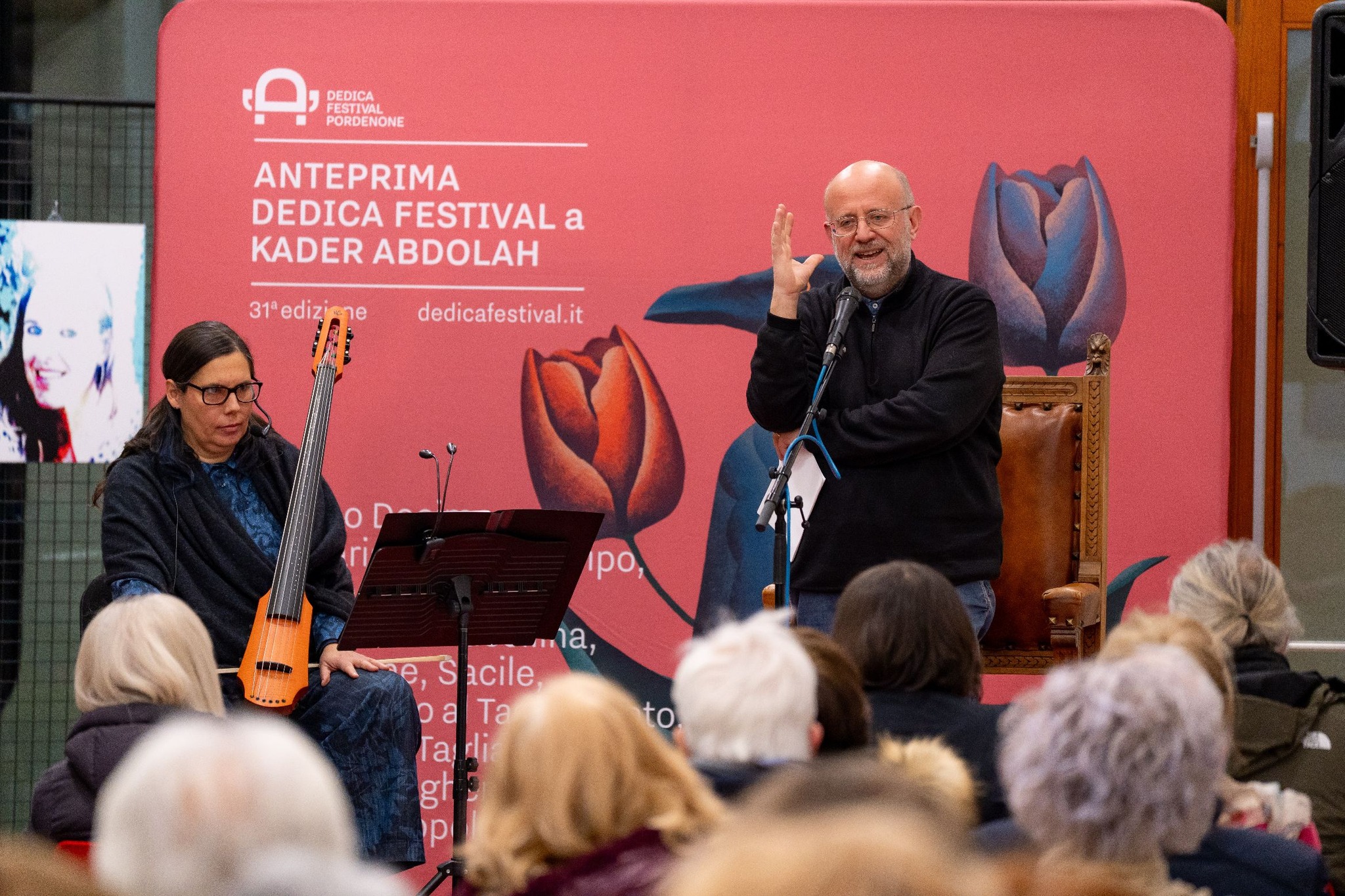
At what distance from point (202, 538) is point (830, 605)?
1500 mm

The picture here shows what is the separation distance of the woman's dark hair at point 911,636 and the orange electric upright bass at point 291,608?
5.36 ft

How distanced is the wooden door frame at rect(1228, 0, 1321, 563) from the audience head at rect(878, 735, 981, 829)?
2.88 metres

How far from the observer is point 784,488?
3.26 m

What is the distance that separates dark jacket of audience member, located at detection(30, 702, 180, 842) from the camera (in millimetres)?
2518

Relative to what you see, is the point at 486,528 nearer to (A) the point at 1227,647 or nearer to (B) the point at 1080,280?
(A) the point at 1227,647

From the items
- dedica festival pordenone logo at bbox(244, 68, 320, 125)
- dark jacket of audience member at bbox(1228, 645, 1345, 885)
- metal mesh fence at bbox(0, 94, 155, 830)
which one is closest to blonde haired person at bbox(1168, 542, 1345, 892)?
dark jacket of audience member at bbox(1228, 645, 1345, 885)

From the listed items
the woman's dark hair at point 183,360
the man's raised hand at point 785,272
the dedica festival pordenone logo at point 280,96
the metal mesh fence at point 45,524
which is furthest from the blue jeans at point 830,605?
the metal mesh fence at point 45,524

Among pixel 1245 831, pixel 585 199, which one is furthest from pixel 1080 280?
pixel 1245 831

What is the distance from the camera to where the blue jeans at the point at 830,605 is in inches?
138

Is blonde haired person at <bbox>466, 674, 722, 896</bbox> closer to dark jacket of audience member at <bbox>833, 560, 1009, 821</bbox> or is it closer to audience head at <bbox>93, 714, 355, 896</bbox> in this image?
audience head at <bbox>93, 714, 355, 896</bbox>

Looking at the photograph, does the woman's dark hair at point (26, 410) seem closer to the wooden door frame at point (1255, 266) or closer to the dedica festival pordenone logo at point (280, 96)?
the dedica festival pordenone logo at point (280, 96)

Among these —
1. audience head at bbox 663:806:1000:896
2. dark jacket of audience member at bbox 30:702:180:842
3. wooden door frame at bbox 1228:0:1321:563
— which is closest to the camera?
audience head at bbox 663:806:1000:896

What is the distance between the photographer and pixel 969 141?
4566mm

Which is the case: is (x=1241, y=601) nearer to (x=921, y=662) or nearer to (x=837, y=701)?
(x=921, y=662)
